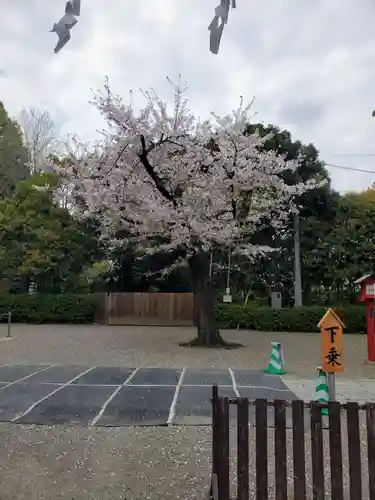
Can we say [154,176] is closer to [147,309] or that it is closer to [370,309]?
[370,309]

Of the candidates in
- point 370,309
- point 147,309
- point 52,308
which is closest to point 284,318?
point 147,309

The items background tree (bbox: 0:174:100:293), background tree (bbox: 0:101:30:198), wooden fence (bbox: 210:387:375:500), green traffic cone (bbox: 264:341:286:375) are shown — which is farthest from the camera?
background tree (bbox: 0:101:30:198)

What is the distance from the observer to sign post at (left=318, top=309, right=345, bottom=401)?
5.25 meters

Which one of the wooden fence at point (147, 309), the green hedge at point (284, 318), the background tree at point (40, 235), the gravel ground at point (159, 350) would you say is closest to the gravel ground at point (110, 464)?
the gravel ground at point (159, 350)

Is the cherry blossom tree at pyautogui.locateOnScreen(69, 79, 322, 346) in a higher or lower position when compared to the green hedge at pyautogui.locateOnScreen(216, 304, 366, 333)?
higher

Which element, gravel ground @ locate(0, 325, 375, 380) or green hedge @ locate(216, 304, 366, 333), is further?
green hedge @ locate(216, 304, 366, 333)

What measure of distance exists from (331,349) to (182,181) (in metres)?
8.08

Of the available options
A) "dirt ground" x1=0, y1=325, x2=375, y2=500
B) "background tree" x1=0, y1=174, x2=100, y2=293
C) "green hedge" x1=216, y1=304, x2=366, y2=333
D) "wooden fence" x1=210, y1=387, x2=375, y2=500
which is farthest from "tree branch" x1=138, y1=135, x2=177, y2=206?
"background tree" x1=0, y1=174, x2=100, y2=293

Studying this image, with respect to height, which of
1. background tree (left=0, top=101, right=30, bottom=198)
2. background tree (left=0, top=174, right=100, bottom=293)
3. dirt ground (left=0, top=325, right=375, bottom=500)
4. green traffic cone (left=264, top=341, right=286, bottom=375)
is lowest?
dirt ground (left=0, top=325, right=375, bottom=500)

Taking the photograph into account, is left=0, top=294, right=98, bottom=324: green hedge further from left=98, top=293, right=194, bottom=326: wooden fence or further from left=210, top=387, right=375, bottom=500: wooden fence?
left=210, top=387, right=375, bottom=500: wooden fence

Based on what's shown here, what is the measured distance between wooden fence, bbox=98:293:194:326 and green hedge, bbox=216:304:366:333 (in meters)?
2.26

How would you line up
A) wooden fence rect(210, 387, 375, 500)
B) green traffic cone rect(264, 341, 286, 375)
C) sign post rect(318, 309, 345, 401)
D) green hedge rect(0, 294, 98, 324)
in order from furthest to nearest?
green hedge rect(0, 294, 98, 324) → green traffic cone rect(264, 341, 286, 375) → sign post rect(318, 309, 345, 401) → wooden fence rect(210, 387, 375, 500)

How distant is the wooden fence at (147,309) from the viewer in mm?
21047

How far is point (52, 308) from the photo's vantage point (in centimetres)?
2084
